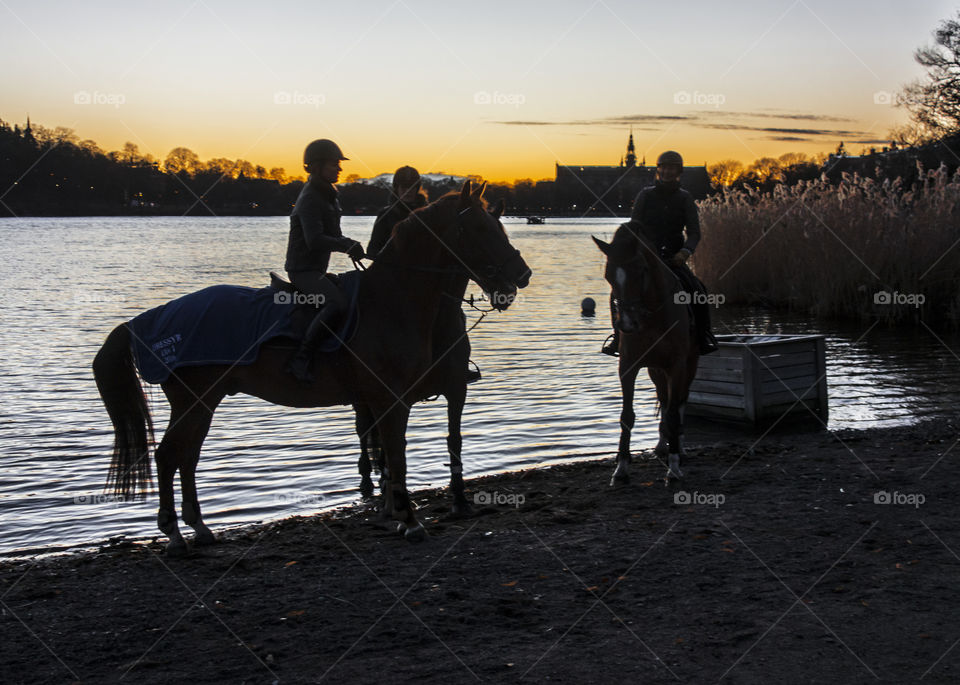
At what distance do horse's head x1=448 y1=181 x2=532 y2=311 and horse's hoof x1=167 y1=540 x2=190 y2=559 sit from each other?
9.90 feet

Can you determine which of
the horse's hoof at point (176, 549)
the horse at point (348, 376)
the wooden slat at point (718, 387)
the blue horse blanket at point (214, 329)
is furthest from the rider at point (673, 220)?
the horse's hoof at point (176, 549)

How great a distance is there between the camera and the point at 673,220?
905cm

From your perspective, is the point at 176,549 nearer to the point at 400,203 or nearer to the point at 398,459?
the point at 398,459

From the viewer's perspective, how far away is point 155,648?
4746mm

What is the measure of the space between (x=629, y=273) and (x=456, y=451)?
7.56ft

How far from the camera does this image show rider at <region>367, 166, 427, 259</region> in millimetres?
7699

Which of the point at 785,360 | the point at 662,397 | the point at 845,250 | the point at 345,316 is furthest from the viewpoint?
the point at 845,250

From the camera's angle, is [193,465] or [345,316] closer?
[345,316]

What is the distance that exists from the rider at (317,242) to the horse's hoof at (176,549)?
155cm

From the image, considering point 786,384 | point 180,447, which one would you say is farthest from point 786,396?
point 180,447

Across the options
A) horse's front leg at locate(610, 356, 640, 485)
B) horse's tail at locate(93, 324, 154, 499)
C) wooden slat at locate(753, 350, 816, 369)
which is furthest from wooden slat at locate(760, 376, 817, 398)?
horse's tail at locate(93, 324, 154, 499)

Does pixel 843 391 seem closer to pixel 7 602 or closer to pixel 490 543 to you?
pixel 490 543

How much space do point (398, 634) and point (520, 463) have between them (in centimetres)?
486

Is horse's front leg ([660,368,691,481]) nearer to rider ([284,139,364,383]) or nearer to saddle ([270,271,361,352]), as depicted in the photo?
saddle ([270,271,361,352])
